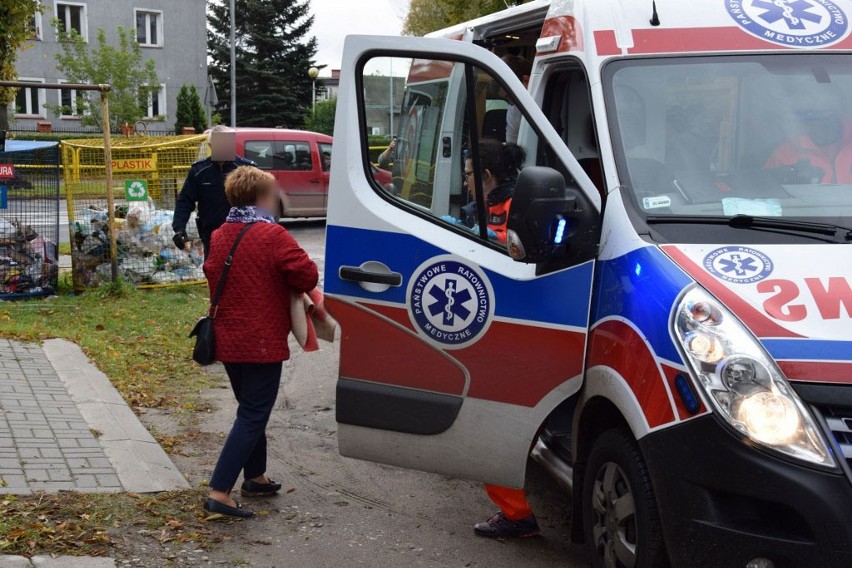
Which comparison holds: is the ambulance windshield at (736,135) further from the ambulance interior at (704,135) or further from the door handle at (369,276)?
the door handle at (369,276)

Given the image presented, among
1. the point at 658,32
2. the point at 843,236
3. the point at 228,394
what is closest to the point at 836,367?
the point at 843,236

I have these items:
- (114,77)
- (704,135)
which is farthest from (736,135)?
(114,77)

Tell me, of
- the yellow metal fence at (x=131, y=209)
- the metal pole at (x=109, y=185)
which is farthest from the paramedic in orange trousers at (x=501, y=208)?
the yellow metal fence at (x=131, y=209)

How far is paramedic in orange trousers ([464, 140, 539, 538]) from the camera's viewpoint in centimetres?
450

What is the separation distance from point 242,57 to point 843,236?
5589cm

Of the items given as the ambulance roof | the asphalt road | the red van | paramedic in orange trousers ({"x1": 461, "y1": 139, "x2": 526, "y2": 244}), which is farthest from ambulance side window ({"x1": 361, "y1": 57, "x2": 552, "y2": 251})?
the red van

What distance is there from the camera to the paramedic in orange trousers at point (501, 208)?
14.8ft

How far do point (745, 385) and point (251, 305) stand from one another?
2.61 m

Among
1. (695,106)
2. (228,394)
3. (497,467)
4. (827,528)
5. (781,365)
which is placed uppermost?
(695,106)

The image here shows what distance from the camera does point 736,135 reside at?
438 centimetres

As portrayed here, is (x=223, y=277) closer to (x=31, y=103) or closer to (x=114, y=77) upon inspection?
(x=114, y=77)

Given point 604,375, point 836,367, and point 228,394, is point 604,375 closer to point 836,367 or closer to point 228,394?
point 836,367

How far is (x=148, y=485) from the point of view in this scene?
17.8 ft

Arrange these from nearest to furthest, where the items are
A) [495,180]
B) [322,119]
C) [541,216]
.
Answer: [541,216] < [495,180] < [322,119]
